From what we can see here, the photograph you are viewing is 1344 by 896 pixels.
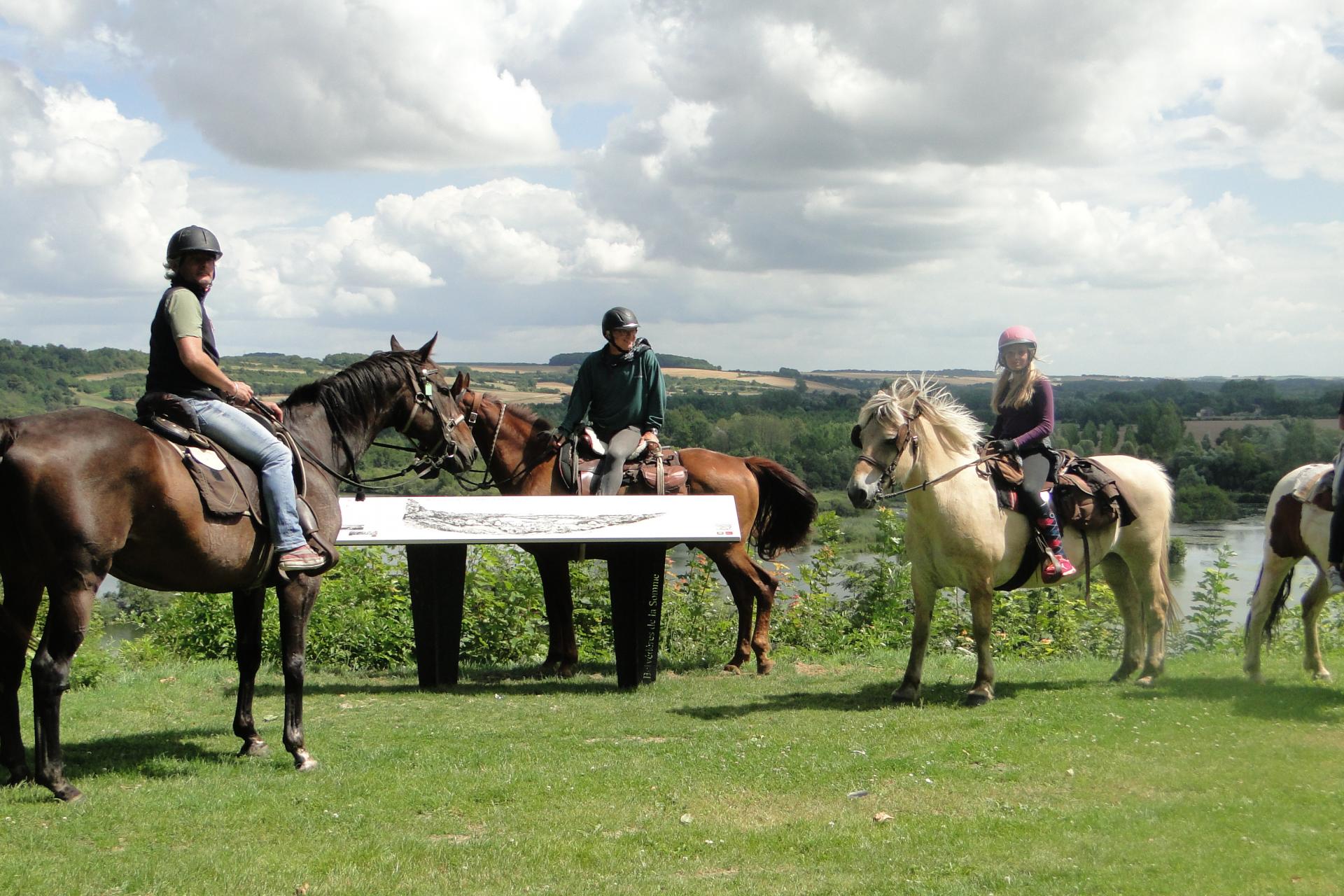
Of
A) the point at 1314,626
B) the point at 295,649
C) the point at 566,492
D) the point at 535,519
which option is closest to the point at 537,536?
the point at 535,519

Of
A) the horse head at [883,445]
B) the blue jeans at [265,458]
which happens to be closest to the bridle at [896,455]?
the horse head at [883,445]

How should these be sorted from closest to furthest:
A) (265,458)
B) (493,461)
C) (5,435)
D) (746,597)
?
1. (5,435)
2. (265,458)
3. (493,461)
4. (746,597)

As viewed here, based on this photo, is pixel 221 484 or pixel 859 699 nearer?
pixel 221 484

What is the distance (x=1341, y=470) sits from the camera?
26.5ft

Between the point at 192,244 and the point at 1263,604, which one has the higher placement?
the point at 192,244

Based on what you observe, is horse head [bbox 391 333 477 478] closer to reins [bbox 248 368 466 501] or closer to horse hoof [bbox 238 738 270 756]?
reins [bbox 248 368 466 501]

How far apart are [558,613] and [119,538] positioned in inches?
206

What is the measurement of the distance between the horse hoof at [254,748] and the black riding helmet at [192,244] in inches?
123

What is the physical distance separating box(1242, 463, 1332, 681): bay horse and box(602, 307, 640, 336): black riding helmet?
5.83 metres

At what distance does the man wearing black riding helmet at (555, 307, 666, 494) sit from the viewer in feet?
34.4

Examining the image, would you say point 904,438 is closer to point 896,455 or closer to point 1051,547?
point 896,455

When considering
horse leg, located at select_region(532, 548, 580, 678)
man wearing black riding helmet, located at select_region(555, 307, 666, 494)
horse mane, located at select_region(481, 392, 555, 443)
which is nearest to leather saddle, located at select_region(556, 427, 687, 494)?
man wearing black riding helmet, located at select_region(555, 307, 666, 494)

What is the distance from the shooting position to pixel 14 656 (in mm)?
6184

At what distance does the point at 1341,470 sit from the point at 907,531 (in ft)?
10.5
